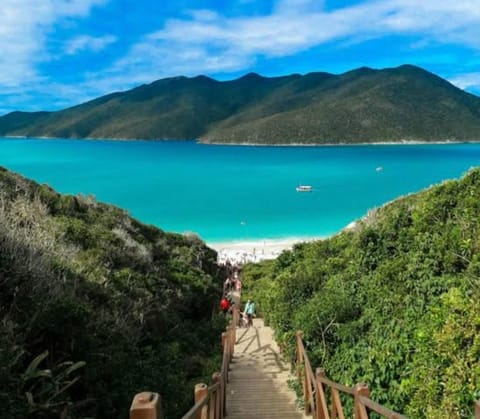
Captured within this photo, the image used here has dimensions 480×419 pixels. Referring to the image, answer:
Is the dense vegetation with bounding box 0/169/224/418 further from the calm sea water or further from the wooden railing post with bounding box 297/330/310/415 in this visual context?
the calm sea water

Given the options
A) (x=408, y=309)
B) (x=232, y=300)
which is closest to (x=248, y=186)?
(x=232, y=300)

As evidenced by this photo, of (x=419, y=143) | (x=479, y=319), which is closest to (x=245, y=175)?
(x=479, y=319)

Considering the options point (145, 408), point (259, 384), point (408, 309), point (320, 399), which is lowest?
point (259, 384)

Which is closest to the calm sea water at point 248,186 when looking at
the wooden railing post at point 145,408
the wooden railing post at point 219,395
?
the wooden railing post at point 219,395

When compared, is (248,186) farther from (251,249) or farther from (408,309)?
(408,309)

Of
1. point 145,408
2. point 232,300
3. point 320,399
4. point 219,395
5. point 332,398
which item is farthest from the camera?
point 232,300

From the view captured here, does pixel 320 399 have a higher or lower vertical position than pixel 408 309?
lower

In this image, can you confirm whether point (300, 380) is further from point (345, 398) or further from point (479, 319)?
point (479, 319)
